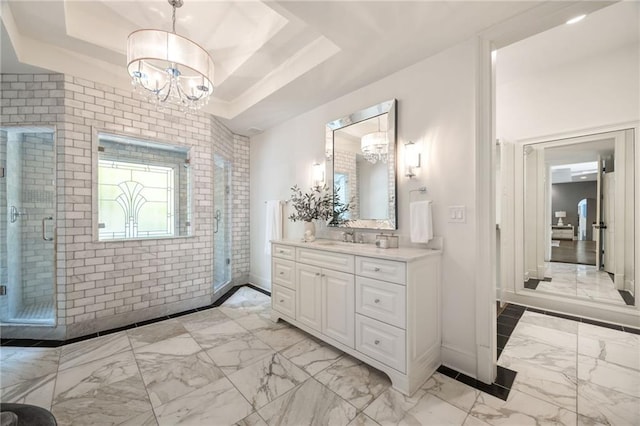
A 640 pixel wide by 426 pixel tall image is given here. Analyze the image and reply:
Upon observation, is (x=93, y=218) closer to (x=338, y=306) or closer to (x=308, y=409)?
(x=338, y=306)

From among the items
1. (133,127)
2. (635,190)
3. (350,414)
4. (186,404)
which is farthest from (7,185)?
(635,190)

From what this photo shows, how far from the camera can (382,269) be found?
201 centimetres

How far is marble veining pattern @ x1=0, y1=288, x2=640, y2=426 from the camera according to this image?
64.9 inches

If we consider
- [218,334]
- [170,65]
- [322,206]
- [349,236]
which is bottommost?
[218,334]

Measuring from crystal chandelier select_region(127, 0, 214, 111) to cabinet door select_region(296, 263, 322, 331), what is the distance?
77.8 inches

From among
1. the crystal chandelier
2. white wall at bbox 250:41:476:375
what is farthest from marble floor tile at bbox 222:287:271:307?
the crystal chandelier

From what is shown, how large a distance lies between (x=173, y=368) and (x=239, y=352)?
54 cm

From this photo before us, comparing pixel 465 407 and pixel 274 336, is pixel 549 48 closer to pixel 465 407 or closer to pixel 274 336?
pixel 465 407

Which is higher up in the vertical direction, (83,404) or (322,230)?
(322,230)

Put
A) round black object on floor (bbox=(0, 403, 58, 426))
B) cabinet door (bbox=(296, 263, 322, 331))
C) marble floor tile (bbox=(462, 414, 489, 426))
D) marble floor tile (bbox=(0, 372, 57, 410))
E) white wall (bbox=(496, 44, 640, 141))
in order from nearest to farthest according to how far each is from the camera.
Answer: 1. round black object on floor (bbox=(0, 403, 58, 426))
2. marble floor tile (bbox=(462, 414, 489, 426))
3. marble floor tile (bbox=(0, 372, 57, 410))
4. cabinet door (bbox=(296, 263, 322, 331))
5. white wall (bbox=(496, 44, 640, 141))

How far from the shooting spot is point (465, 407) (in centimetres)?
172

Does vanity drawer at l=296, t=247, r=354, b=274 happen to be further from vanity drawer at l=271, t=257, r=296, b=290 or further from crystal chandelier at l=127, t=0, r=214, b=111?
crystal chandelier at l=127, t=0, r=214, b=111

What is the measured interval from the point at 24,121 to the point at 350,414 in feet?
13.3

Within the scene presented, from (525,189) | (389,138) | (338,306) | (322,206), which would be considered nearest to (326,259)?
(338,306)
